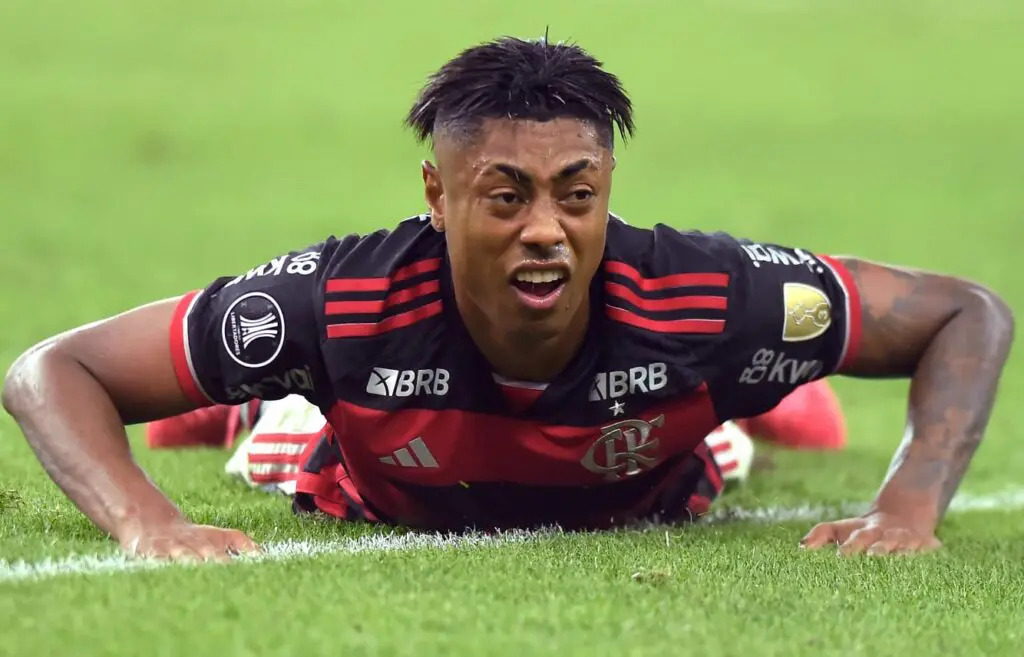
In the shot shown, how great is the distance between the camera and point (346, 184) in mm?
11180

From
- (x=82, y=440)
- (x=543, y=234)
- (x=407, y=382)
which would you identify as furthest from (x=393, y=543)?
(x=543, y=234)

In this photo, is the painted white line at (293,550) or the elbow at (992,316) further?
the elbow at (992,316)

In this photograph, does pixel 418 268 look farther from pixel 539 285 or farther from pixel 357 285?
pixel 539 285

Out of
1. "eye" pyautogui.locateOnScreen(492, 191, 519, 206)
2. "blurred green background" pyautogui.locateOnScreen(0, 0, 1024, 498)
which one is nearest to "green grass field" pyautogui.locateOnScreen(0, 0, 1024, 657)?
"blurred green background" pyautogui.locateOnScreen(0, 0, 1024, 498)

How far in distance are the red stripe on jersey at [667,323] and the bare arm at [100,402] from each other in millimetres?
1004

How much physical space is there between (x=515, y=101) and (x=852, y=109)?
10226mm

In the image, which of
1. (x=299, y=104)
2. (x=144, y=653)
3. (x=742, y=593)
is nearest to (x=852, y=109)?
(x=299, y=104)

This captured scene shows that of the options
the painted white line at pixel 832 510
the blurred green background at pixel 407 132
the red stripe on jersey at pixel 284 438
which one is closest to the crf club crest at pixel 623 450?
the painted white line at pixel 832 510

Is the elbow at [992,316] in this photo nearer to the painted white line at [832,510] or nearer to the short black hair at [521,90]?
the painted white line at [832,510]

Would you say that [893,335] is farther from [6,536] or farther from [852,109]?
[852,109]

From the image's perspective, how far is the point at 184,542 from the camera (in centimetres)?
341

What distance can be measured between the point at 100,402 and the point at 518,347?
3.10 feet

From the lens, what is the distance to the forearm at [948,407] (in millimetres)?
4031

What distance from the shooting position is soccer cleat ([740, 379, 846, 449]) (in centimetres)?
597
